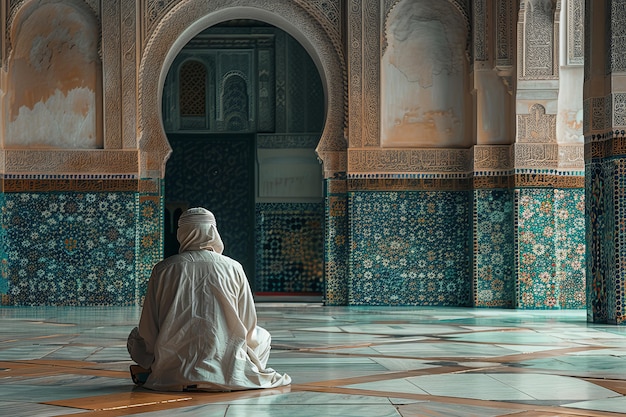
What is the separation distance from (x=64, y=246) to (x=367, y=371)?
5.06 m

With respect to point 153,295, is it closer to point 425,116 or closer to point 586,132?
point 586,132

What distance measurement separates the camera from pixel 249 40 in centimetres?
1143

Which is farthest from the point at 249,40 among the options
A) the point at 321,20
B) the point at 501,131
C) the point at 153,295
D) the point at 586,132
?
the point at 153,295

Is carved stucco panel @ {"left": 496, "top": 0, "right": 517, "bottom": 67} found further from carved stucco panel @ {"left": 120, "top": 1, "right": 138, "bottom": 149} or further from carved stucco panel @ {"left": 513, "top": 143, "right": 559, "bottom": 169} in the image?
carved stucco panel @ {"left": 120, "top": 1, "right": 138, "bottom": 149}

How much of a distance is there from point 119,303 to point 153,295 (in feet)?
16.8

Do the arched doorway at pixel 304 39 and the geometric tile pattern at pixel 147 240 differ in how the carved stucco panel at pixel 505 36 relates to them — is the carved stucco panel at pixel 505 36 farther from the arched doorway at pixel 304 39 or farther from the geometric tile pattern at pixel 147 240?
the geometric tile pattern at pixel 147 240

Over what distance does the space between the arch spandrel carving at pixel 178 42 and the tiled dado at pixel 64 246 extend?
0.38 metres

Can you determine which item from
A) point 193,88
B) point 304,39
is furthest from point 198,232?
point 193,88

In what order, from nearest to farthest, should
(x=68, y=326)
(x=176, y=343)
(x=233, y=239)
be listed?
(x=176, y=343) → (x=68, y=326) → (x=233, y=239)

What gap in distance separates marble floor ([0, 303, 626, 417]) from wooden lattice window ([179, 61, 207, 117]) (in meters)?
5.18

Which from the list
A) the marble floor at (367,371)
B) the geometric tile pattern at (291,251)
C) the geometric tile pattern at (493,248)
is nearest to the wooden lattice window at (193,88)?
the geometric tile pattern at (291,251)

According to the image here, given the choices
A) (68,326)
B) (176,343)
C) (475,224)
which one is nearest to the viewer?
(176,343)

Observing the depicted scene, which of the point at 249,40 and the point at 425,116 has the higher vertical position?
the point at 249,40

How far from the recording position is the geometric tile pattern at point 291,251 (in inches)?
432
